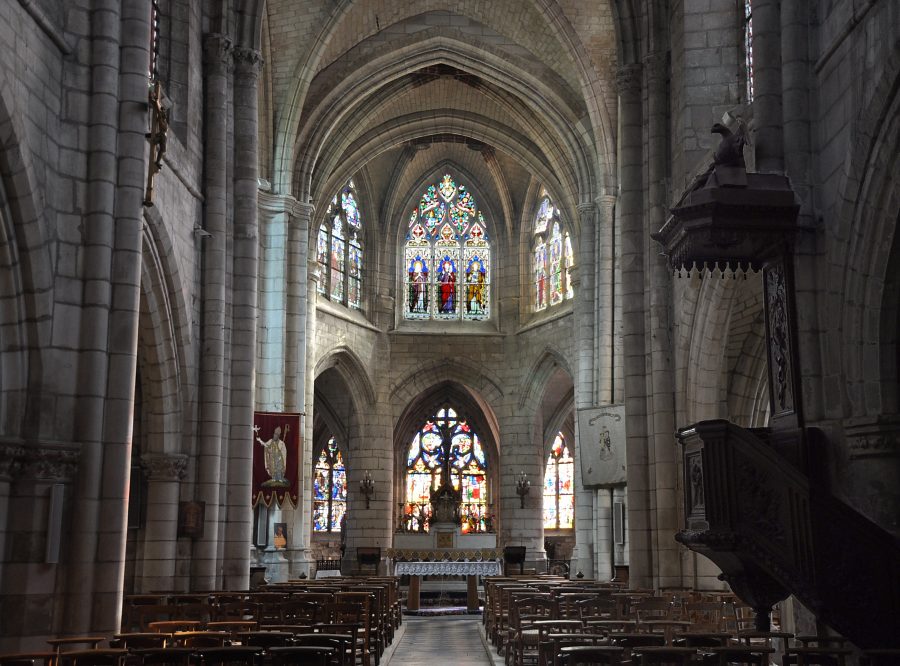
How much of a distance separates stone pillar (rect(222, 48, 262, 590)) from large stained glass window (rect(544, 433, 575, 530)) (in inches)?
771

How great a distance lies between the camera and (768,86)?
36.1ft


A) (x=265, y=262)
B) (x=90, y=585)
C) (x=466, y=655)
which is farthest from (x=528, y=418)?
(x=90, y=585)

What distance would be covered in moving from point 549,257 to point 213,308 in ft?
62.1

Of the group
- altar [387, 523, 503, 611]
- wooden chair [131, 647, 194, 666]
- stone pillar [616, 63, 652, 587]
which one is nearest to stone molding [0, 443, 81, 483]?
wooden chair [131, 647, 194, 666]

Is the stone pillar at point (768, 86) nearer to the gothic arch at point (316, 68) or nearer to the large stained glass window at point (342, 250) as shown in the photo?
the gothic arch at point (316, 68)

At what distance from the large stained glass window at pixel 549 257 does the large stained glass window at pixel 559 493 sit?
5194mm

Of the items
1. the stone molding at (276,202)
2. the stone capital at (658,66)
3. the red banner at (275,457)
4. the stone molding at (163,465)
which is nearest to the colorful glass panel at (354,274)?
the stone molding at (276,202)

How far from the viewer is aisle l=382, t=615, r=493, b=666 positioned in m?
14.1

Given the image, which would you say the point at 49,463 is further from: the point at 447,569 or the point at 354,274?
the point at 354,274

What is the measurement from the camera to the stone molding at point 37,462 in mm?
10656

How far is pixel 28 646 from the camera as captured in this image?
10.7 m

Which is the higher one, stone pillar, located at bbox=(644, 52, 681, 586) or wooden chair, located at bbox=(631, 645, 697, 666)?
stone pillar, located at bbox=(644, 52, 681, 586)

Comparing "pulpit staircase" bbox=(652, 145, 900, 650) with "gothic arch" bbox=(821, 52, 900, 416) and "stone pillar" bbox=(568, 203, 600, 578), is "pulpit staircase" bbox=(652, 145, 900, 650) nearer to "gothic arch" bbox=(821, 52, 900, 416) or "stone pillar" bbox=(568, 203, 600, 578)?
"gothic arch" bbox=(821, 52, 900, 416)

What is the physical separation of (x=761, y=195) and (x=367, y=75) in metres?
19.2
